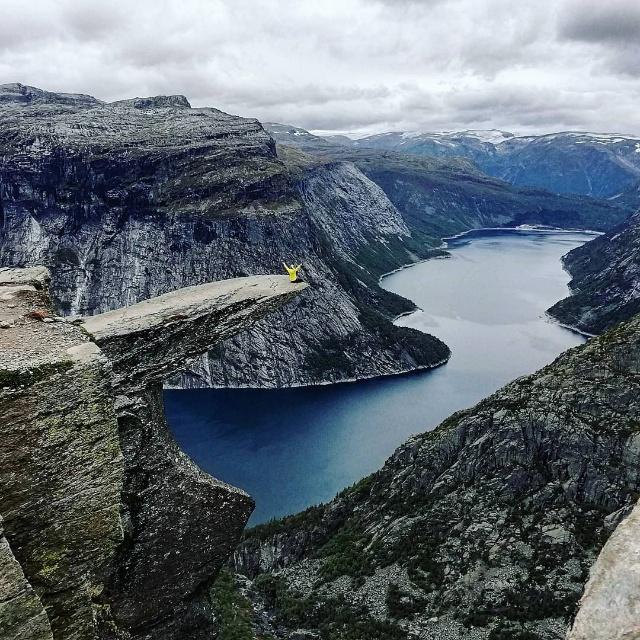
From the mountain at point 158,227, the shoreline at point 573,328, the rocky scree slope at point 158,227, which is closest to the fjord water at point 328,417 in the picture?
the shoreline at point 573,328

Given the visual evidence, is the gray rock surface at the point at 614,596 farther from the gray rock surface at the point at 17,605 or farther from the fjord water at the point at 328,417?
the fjord water at the point at 328,417

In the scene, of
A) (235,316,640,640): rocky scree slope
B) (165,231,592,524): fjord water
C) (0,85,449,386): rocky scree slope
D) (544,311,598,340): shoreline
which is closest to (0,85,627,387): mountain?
(0,85,449,386): rocky scree slope

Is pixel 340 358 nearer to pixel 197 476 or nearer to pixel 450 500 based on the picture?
pixel 450 500

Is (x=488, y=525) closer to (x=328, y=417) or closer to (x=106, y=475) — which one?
(x=106, y=475)

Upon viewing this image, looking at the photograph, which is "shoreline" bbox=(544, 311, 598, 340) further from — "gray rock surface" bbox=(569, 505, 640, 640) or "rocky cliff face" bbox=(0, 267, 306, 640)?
"gray rock surface" bbox=(569, 505, 640, 640)

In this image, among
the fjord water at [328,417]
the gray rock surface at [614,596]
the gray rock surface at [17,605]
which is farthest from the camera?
the fjord water at [328,417]

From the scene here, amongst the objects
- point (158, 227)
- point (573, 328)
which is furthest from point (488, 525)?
point (573, 328)
